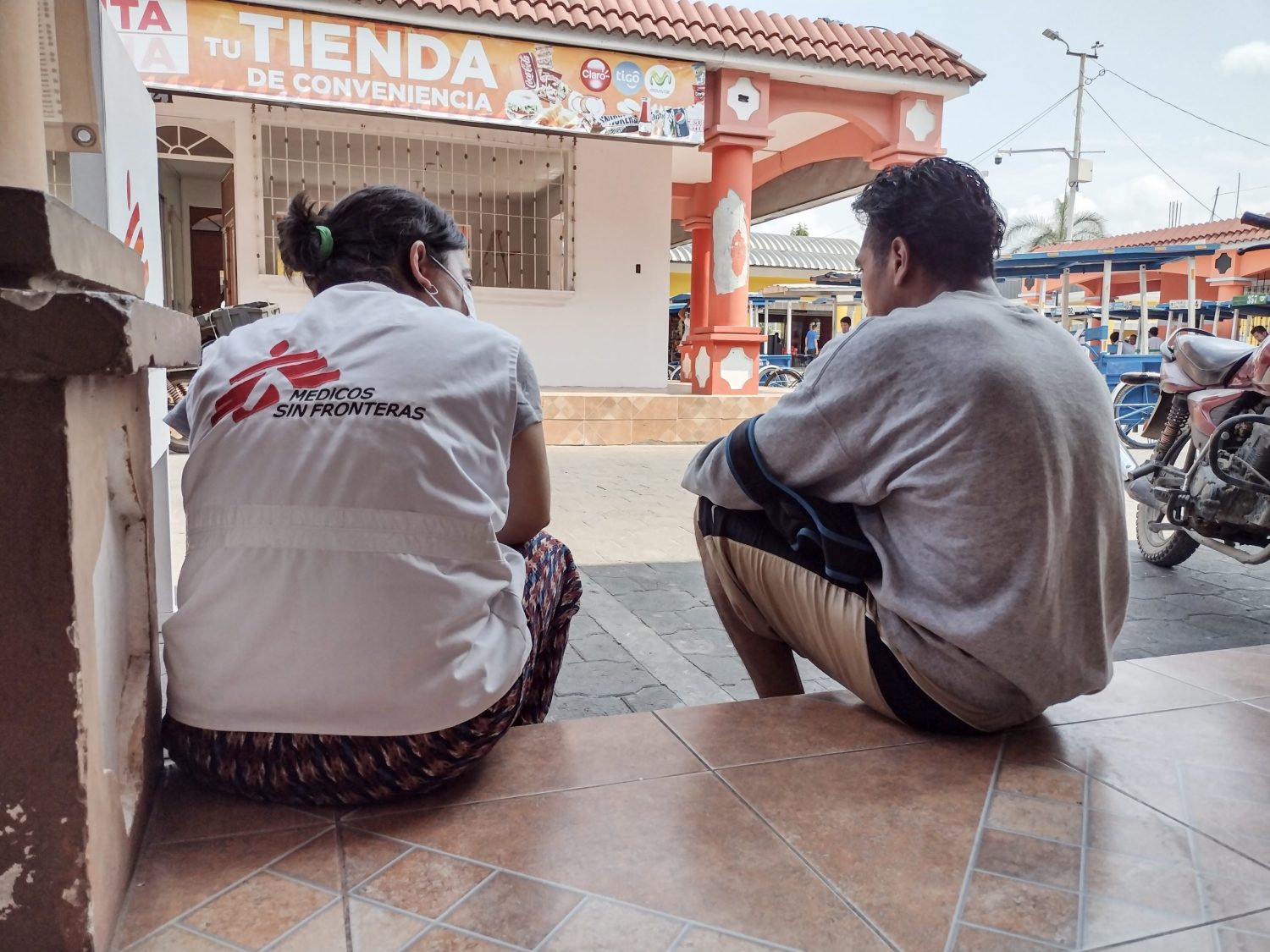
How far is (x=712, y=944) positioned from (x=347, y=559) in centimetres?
68

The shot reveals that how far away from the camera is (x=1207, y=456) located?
145 inches

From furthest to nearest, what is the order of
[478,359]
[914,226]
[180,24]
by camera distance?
1. [180,24]
2. [914,226]
3. [478,359]

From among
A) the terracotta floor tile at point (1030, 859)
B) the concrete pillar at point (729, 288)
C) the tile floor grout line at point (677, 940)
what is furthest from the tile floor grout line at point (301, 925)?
the concrete pillar at point (729, 288)

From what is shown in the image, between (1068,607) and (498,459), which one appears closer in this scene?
→ (498,459)

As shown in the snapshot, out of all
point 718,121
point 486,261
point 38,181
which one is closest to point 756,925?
point 38,181

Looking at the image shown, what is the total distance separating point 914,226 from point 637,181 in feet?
29.4

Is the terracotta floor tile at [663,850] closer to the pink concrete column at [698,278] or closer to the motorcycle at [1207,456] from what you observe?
the motorcycle at [1207,456]

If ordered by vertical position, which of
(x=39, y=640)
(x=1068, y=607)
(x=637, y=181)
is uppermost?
(x=637, y=181)

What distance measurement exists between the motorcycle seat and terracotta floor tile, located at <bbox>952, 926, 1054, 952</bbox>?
342 cm

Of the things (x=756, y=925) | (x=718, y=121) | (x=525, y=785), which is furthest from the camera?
(x=718, y=121)

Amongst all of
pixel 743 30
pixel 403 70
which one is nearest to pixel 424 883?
pixel 403 70

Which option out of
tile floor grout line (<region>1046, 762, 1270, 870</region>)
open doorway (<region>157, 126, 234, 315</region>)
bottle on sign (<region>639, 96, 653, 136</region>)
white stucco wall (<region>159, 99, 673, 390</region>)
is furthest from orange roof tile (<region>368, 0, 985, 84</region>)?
tile floor grout line (<region>1046, 762, 1270, 870</region>)

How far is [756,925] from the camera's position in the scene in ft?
4.08

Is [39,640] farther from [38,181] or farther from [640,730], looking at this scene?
[640,730]
